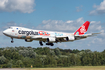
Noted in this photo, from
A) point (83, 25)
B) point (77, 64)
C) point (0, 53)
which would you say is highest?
point (83, 25)

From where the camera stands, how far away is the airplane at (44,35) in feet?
184

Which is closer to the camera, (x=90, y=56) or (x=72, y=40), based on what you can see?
(x=72, y=40)

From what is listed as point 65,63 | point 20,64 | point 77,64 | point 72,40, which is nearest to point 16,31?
point 72,40

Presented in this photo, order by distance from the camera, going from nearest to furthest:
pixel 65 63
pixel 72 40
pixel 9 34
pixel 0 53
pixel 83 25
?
1. pixel 9 34
2. pixel 72 40
3. pixel 83 25
4. pixel 65 63
5. pixel 0 53

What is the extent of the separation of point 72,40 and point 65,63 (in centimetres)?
5621

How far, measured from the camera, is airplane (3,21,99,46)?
56.1 metres

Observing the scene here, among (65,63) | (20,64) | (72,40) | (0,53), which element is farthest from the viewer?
(0,53)

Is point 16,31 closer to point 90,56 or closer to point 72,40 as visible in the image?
point 72,40

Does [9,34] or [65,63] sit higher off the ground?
[9,34]

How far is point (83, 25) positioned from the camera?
71125 millimetres

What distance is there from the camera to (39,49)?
168 metres

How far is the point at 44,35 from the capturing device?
2422 inches

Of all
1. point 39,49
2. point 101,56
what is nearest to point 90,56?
point 101,56

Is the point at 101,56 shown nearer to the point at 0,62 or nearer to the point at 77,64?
the point at 77,64
